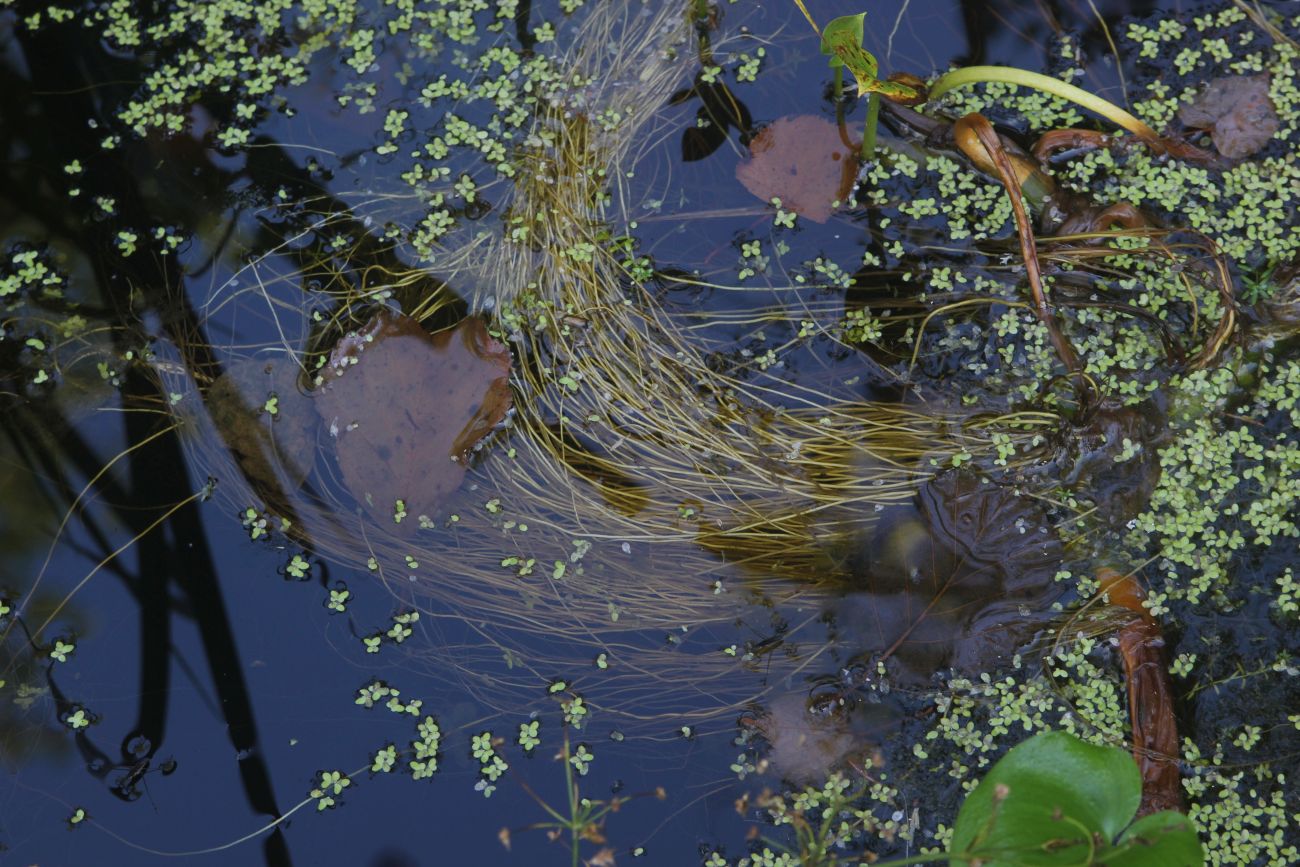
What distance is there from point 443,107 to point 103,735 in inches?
67.7

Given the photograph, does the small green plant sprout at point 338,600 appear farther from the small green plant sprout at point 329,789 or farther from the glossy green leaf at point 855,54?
the glossy green leaf at point 855,54

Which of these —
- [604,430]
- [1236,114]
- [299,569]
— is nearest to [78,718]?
[299,569]

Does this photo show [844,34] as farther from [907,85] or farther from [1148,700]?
[1148,700]

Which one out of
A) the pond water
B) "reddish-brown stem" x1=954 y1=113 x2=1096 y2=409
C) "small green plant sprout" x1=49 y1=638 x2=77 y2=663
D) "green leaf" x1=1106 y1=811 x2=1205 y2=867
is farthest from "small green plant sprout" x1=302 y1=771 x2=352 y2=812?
"reddish-brown stem" x1=954 y1=113 x2=1096 y2=409

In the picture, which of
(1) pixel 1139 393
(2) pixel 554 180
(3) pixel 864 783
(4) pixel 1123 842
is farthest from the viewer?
(2) pixel 554 180

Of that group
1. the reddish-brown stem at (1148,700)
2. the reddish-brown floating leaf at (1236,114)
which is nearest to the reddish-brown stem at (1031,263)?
the reddish-brown stem at (1148,700)

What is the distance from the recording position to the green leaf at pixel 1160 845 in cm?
146

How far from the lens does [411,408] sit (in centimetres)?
224

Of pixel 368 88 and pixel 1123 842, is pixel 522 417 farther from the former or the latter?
pixel 1123 842

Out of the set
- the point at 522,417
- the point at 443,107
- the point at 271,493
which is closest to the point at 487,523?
the point at 522,417

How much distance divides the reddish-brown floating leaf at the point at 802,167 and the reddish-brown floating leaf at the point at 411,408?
80 centimetres

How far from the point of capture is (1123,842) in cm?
150

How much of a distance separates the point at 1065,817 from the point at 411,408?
1.53 metres

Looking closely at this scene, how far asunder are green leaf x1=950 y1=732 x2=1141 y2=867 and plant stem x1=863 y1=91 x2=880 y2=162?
1394 millimetres
